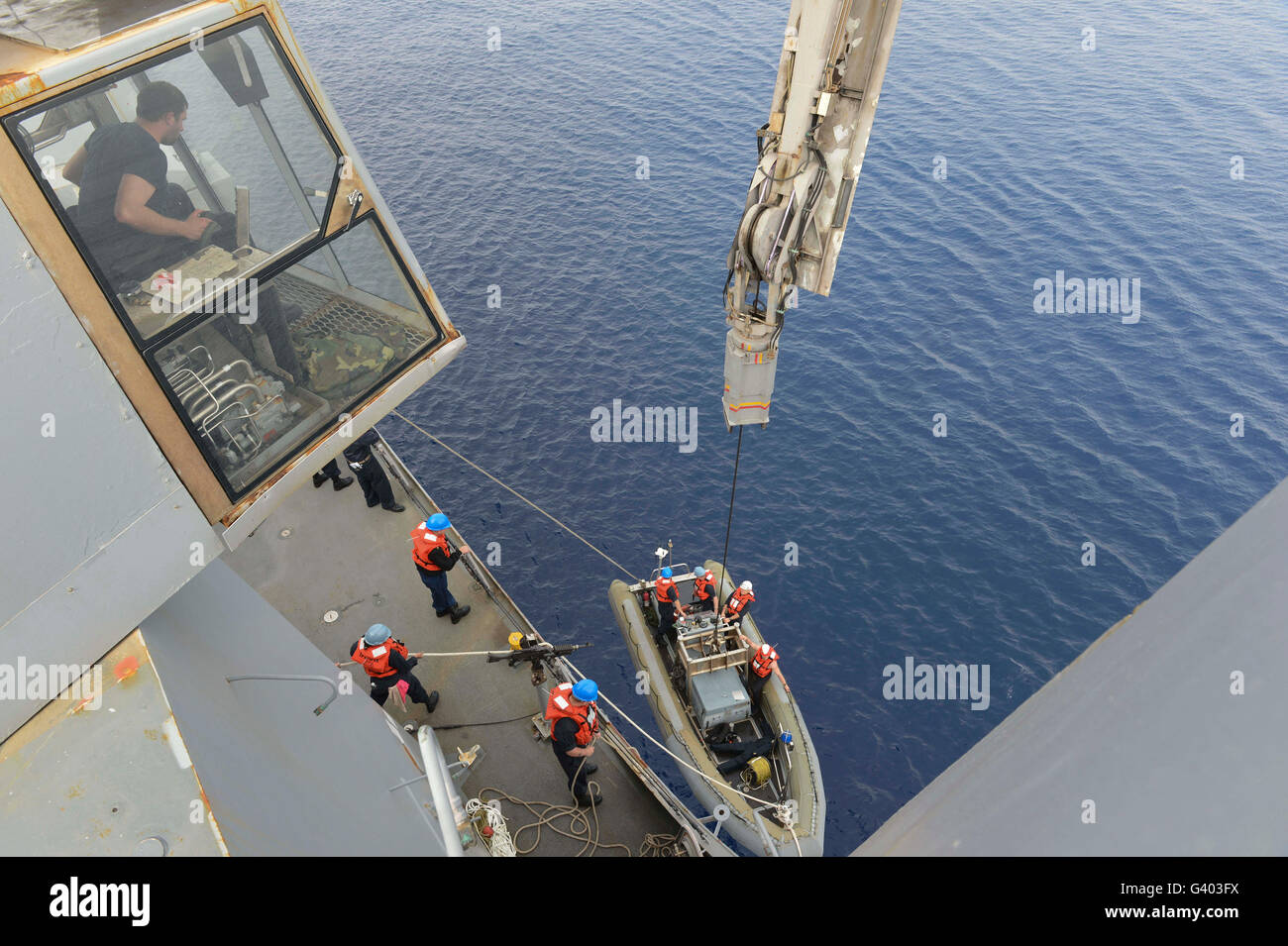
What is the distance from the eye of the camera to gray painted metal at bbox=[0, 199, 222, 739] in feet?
13.8

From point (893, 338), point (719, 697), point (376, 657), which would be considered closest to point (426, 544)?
point (376, 657)

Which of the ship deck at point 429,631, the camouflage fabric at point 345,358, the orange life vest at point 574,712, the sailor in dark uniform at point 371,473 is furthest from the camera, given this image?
the sailor in dark uniform at point 371,473

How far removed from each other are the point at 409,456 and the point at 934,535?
15.3 m

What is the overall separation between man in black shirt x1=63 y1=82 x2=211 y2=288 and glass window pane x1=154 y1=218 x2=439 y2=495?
52 cm

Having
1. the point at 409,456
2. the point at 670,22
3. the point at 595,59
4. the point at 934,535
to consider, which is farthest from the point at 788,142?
the point at 670,22

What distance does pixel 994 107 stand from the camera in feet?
127

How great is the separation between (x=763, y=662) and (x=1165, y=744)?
1383 centimetres

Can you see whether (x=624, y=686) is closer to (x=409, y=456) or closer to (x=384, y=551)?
(x=384, y=551)

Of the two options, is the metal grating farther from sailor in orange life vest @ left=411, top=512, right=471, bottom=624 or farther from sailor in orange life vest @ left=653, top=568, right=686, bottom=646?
sailor in orange life vest @ left=653, top=568, right=686, bottom=646

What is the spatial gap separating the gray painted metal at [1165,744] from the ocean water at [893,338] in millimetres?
16408

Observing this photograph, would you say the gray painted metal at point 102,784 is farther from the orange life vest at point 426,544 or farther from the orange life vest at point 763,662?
the orange life vest at point 763,662

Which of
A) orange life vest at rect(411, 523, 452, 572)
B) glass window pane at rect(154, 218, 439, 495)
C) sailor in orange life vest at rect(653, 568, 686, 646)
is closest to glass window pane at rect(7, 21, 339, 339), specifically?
glass window pane at rect(154, 218, 439, 495)

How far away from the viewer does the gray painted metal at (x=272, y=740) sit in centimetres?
455

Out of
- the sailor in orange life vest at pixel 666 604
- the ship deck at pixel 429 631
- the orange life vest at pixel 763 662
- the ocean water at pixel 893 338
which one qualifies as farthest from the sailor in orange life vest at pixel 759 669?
the ship deck at pixel 429 631
